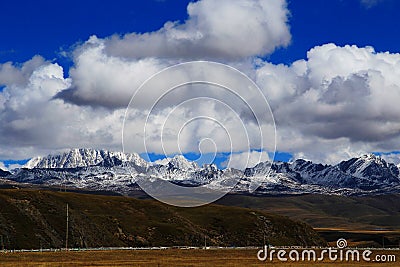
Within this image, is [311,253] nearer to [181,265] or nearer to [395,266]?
[395,266]

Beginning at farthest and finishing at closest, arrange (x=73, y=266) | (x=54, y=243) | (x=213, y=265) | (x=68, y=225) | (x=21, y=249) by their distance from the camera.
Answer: (x=68, y=225) < (x=54, y=243) < (x=21, y=249) < (x=213, y=265) < (x=73, y=266)

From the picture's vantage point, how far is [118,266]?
378 feet

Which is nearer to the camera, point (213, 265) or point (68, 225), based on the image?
point (213, 265)

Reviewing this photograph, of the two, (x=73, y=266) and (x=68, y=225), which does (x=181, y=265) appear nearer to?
(x=73, y=266)

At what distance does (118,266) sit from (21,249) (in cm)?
5898

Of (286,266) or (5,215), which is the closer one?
(286,266)

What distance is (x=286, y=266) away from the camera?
115 metres

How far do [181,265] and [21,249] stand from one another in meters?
64.7

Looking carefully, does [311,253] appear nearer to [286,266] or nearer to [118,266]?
[286,266]

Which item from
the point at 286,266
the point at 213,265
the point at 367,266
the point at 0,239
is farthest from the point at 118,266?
the point at 0,239

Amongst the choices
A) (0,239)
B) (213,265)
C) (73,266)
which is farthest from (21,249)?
(213,265)

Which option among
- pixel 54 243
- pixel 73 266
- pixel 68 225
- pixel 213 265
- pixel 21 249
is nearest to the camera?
pixel 73 266

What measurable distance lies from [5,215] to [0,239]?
753 inches

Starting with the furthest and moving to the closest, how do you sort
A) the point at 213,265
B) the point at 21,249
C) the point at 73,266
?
1. the point at 21,249
2. the point at 213,265
3. the point at 73,266
